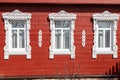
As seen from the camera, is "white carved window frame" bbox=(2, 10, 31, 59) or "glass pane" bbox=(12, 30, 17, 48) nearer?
"white carved window frame" bbox=(2, 10, 31, 59)

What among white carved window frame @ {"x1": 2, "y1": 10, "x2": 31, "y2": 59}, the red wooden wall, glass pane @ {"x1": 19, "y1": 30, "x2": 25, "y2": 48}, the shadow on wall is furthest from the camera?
the shadow on wall

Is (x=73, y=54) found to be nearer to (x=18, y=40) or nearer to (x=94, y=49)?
(x=94, y=49)

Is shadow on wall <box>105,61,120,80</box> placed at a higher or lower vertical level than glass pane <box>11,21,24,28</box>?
lower

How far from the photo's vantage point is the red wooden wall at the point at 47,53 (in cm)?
1823

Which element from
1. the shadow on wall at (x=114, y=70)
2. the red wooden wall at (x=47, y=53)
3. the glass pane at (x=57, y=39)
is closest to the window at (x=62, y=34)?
the glass pane at (x=57, y=39)

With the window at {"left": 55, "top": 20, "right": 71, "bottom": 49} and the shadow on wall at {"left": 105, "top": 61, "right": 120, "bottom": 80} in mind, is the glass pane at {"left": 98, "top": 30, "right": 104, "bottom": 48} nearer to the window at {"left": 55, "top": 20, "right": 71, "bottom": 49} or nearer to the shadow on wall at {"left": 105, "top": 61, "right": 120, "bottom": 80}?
the shadow on wall at {"left": 105, "top": 61, "right": 120, "bottom": 80}

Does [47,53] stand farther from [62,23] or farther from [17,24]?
[17,24]

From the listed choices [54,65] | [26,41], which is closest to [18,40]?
[26,41]

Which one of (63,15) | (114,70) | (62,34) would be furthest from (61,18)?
(114,70)

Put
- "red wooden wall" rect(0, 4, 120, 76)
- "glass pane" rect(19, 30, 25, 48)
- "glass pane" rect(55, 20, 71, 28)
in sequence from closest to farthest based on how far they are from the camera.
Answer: "red wooden wall" rect(0, 4, 120, 76), "glass pane" rect(19, 30, 25, 48), "glass pane" rect(55, 20, 71, 28)

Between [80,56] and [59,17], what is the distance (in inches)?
69.3

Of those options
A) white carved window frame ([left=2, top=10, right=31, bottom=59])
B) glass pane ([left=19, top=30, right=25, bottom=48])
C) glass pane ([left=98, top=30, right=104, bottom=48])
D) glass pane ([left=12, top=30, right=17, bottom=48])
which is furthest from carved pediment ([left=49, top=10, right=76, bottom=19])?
glass pane ([left=12, top=30, right=17, bottom=48])

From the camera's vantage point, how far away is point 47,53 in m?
18.4

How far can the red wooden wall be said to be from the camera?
1823cm
